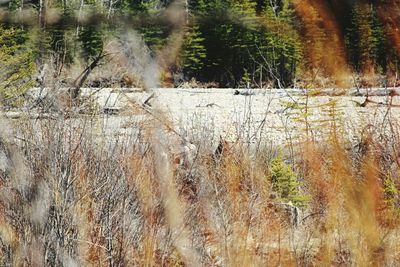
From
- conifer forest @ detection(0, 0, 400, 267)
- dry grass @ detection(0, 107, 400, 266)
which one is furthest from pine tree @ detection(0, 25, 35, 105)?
dry grass @ detection(0, 107, 400, 266)

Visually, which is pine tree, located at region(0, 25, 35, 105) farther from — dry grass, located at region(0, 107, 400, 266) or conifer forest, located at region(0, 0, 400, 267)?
dry grass, located at region(0, 107, 400, 266)

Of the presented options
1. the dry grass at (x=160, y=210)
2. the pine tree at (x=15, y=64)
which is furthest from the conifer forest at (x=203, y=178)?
the pine tree at (x=15, y=64)

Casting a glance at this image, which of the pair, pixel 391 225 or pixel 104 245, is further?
pixel 391 225

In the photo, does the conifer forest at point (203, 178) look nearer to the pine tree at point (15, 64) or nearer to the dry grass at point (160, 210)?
the dry grass at point (160, 210)

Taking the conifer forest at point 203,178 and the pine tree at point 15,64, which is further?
the pine tree at point 15,64

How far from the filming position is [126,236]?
2.07 meters

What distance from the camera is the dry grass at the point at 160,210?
1934 millimetres

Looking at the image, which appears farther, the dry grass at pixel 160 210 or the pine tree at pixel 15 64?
the pine tree at pixel 15 64

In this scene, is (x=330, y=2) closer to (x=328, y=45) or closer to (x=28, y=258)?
(x=328, y=45)

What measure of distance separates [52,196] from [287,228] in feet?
3.57

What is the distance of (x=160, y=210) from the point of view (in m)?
2.25

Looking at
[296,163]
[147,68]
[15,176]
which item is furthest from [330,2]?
[296,163]

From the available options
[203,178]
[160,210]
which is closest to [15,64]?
[203,178]

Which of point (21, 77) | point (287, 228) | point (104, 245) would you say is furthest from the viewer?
point (21, 77)
